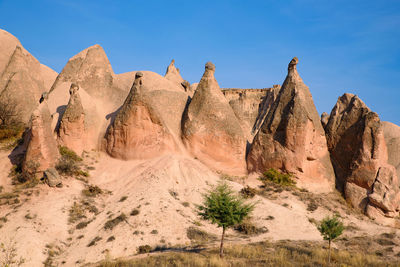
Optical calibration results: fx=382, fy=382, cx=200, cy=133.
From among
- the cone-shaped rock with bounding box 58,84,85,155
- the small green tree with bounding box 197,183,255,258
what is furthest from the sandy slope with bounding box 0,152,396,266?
the small green tree with bounding box 197,183,255,258

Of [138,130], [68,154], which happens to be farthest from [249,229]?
[68,154]

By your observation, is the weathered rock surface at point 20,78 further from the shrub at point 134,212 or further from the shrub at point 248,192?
the shrub at point 248,192

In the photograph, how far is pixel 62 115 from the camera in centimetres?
2294

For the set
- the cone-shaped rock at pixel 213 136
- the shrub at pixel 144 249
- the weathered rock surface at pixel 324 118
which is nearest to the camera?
the shrub at pixel 144 249

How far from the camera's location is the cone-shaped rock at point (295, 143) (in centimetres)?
2298

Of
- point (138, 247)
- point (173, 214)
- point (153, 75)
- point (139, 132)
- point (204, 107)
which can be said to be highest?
point (153, 75)

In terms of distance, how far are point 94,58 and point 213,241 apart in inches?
677

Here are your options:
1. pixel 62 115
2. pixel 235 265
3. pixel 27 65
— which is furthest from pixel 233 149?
pixel 27 65

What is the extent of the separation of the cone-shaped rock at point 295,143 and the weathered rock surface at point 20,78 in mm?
14793

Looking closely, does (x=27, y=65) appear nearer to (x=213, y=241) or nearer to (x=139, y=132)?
(x=139, y=132)

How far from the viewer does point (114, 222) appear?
16281mm

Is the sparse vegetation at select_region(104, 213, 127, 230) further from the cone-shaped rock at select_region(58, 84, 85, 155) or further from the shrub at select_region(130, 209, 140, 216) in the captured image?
the cone-shaped rock at select_region(58, 84, 85, 155)

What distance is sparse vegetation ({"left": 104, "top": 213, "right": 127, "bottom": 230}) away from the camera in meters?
16.1

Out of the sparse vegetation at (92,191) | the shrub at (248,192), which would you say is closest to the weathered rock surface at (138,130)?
the sparse vegetation at (92,191)
